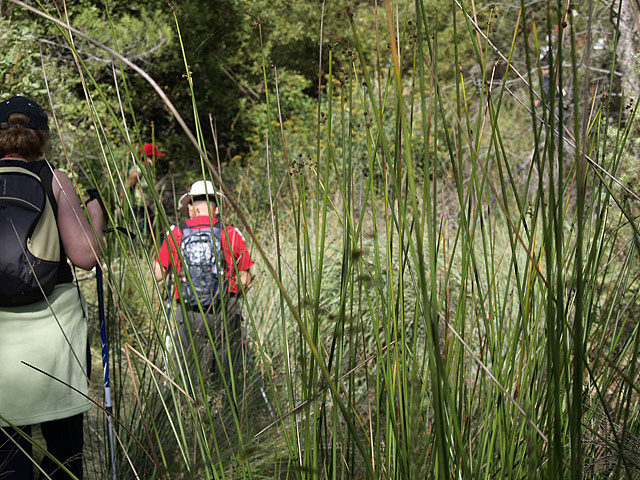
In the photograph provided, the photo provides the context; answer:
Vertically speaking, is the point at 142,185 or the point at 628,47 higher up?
the point at 628,47

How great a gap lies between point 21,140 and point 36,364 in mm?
715

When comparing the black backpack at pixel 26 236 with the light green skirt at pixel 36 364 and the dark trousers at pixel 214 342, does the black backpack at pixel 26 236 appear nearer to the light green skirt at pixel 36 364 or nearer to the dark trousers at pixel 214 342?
the light green skirt at pixel 36 364

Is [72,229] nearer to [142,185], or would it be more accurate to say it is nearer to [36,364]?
[36,364]

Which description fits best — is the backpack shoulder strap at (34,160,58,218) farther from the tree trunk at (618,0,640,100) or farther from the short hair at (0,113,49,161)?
the tree trunk at (618,0,640,100)

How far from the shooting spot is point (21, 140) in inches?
86.7

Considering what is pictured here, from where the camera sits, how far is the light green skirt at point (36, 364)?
2.06 metres

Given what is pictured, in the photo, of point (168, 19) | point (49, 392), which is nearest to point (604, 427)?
point (49, 392)

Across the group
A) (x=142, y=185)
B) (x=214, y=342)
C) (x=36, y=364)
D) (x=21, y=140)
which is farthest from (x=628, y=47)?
(x=36, y=364)

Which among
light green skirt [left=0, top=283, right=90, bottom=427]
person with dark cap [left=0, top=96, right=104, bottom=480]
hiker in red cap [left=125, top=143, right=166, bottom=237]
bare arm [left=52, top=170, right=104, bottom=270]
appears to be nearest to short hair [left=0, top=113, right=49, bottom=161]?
person with dark cap [left=0, top=96, right=104, bottom=480]

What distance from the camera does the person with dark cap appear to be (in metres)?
2.02

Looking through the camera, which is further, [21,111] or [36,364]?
[21,111]

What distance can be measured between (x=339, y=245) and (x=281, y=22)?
10128 mm

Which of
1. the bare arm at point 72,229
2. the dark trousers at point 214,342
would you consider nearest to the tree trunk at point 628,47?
the dark trousers at point 214,342

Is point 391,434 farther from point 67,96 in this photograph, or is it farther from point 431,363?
point 67,96
